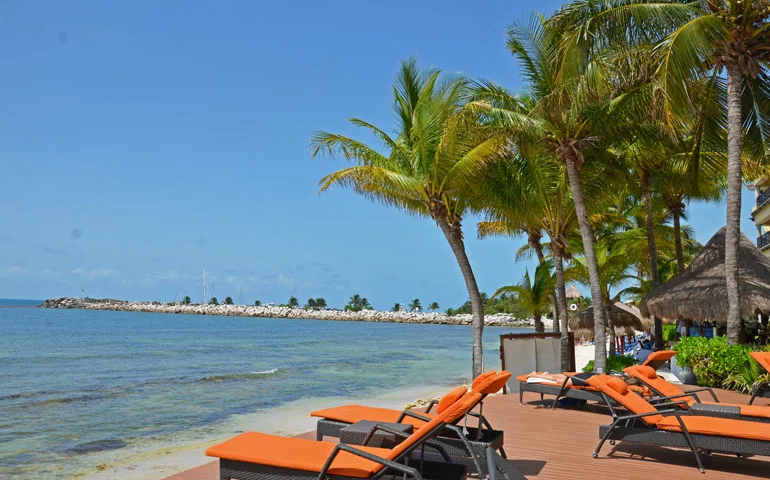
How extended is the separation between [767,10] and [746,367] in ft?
19.5

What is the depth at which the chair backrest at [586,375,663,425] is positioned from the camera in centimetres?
579

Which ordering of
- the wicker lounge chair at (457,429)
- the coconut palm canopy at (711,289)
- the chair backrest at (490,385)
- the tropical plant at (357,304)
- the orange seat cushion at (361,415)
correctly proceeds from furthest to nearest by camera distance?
the tropical plant at (357,304) < the coconut palm canopy at (711,289) < the orange seat cushion at (361,415) < the chair backrest at (490,385) < the wicker lounge chair at (457,429)

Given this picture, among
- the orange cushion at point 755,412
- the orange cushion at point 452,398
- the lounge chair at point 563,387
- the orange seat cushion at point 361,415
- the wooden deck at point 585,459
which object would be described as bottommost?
the wooden deck at point 585,459

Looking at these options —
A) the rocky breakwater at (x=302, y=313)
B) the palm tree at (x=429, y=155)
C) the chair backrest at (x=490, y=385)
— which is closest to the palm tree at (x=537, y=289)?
the palm tree at (x=429, y=155)

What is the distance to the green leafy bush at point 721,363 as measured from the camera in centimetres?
1016

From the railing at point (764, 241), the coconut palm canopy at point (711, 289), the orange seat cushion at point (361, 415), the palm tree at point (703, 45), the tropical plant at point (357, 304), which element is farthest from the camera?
the tropical plant at point (357, 304)

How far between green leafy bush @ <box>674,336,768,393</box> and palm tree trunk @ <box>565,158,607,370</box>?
136cm

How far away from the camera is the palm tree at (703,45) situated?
10109mm

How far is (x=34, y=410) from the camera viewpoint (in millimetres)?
14492

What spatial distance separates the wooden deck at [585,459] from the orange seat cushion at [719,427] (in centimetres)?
33

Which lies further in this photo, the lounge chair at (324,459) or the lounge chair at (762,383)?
the lounge chair at (762,383)

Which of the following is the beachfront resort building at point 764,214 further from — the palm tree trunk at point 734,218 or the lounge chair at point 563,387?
the lounge chair at point 563,387

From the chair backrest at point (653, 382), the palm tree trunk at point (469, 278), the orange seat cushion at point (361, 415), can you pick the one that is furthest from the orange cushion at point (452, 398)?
the palm tree trunk at point (469, 278)

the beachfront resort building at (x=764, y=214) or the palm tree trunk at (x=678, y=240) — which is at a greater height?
the beachfront resort building at (x=764, y=214)
